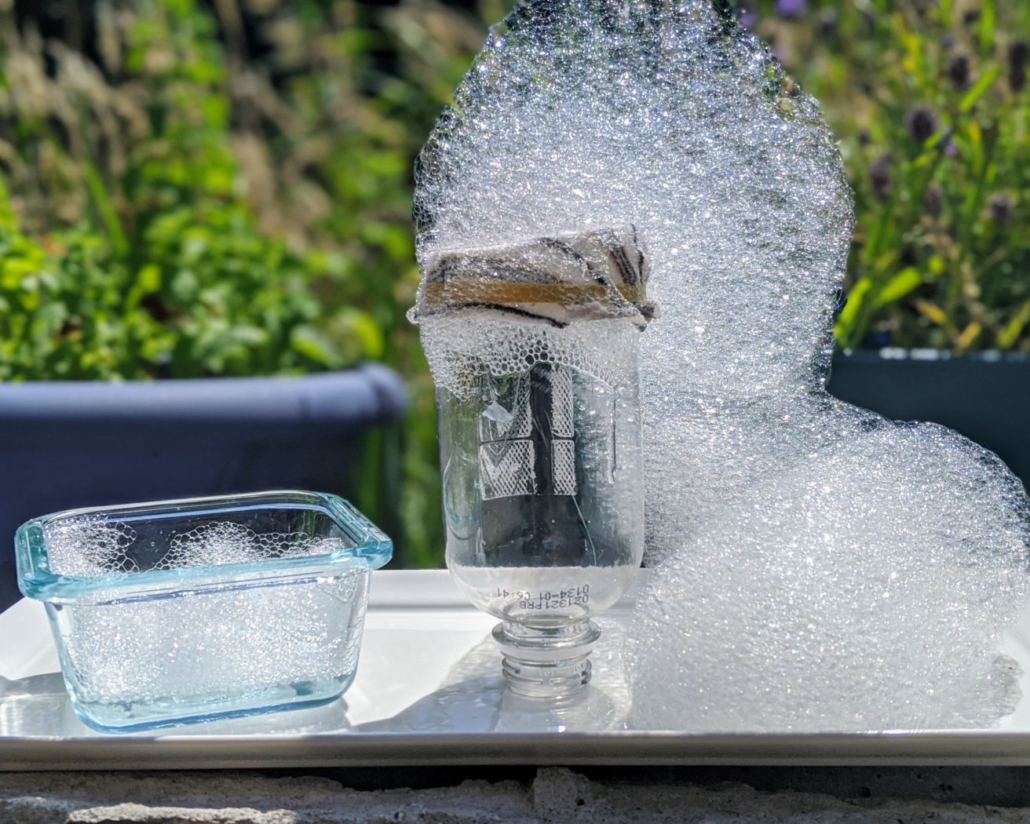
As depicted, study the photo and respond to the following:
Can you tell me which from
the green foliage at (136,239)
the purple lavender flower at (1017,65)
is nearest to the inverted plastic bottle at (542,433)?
the green foliage at (136,239)

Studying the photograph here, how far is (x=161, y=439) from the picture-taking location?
1332 mm

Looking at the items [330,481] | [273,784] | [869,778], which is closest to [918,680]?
[869,778]

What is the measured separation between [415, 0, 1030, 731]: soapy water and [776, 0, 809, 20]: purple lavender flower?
76cm

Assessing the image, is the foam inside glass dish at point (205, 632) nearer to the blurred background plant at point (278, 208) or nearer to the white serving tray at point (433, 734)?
the white serving tray at point (433, 734)

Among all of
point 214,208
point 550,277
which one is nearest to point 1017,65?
point 550,277

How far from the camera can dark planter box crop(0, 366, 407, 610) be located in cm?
128

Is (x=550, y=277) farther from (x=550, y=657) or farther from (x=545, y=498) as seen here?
(x=550, y=657)

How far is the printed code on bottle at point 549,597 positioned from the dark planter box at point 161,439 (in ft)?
2.04

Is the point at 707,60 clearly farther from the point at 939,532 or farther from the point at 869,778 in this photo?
the point at 869,778

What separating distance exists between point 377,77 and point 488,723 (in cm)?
270

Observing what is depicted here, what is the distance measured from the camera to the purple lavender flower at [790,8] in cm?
161

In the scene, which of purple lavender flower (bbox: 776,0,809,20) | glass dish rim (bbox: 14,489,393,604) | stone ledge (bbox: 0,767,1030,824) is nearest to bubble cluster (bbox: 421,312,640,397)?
glass dish rim (bbox: 14,489,393,604)

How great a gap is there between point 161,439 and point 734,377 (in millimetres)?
684

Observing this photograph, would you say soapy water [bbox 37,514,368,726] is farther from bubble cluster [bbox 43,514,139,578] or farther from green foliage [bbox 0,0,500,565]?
green foliage [bbox 0,0,500,565]
